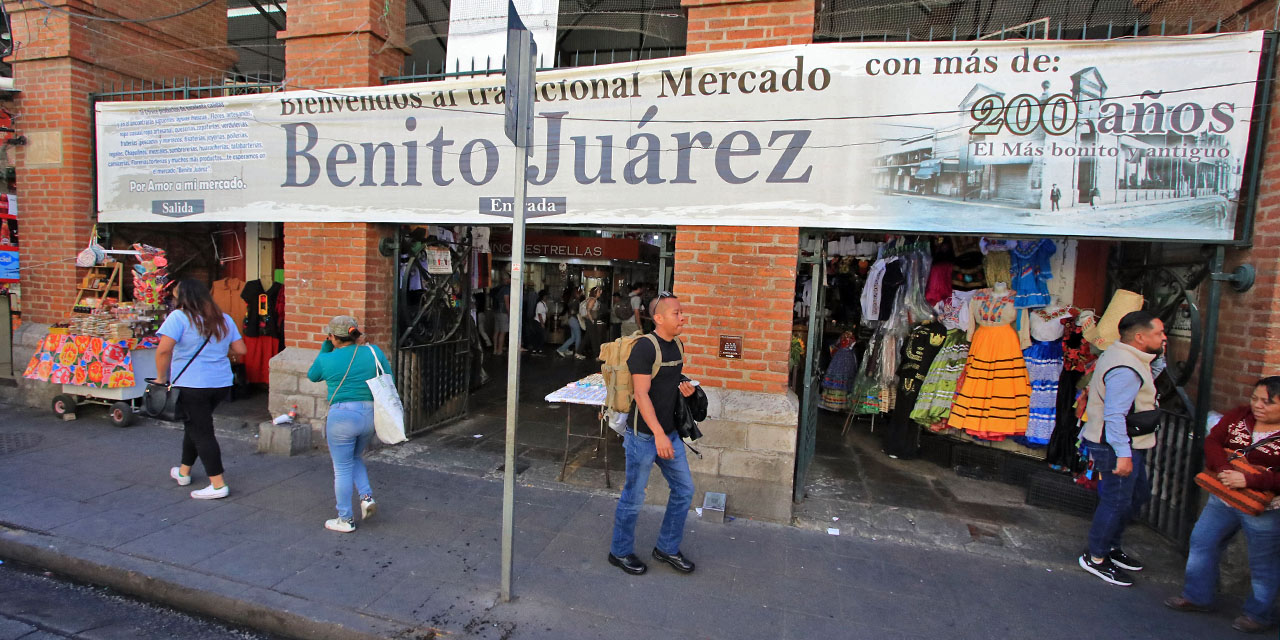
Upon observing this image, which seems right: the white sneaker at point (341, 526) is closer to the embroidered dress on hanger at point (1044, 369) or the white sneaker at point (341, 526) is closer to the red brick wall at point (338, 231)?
the red brick wall at point (338, 231)

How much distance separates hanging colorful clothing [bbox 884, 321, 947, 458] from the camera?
20.9 ft

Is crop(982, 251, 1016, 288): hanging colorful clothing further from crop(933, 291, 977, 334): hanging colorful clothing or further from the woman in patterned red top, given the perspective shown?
the woman in patterned red top

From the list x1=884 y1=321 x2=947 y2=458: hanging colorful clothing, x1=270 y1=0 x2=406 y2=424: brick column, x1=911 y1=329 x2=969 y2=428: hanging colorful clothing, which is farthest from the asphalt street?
x1=884 y1=321 x2=947 y2=458: hanging colorful clothing

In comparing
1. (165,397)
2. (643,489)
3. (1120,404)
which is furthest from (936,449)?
(165,397)

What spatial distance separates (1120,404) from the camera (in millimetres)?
3939

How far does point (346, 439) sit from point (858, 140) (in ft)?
14.3

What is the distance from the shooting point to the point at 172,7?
7.95 metres

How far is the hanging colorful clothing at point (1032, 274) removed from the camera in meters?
5.60

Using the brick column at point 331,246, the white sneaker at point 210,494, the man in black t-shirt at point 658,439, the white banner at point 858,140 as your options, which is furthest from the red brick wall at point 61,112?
the man in black t-shirt at point 658,439

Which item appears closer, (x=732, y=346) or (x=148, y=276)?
(x=732, y=346)

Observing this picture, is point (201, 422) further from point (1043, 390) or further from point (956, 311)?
point (1043, 390)

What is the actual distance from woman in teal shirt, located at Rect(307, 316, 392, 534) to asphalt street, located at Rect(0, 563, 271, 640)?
1037 millimetres

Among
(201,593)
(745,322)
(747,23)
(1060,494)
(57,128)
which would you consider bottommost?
(201,593)

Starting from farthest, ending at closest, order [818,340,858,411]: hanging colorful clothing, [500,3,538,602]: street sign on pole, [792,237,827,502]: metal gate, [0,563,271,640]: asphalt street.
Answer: [818,340,858,411]: hanging colorful clothing, [792,237,827,502]: metal gate, [0,563,271,640]: asphalt street, [500,3,538,602]: street sign on pole
